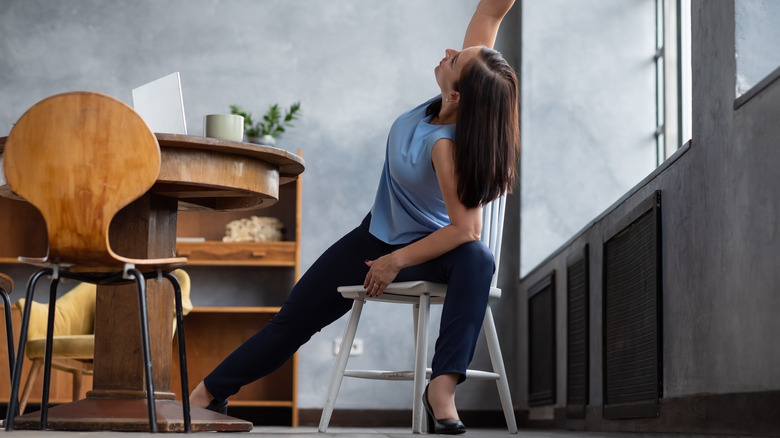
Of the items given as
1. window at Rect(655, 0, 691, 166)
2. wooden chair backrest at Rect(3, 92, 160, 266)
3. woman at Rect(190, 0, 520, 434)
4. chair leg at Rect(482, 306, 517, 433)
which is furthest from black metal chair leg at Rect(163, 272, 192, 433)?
window at Rect(655, 0, 691, 166)

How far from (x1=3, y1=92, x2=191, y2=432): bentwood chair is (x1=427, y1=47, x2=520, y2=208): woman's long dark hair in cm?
64

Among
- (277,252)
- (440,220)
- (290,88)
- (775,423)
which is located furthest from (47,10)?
(775,423)

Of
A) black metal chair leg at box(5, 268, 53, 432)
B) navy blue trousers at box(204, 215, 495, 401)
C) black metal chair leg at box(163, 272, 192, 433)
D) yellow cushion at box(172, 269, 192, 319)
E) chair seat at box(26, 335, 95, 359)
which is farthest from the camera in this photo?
yellow cushion at box(172, 269, 192, 319)

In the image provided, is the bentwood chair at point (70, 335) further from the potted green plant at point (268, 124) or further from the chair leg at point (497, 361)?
the chair leg at point (497, 361)

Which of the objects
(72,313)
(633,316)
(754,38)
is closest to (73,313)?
(72,313)

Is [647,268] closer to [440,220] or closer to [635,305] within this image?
[635,305]

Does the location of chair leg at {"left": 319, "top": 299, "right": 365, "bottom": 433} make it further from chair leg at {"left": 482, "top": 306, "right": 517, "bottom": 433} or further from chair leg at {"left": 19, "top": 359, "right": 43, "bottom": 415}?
chair leg at {"left": 19, "top": 359, "right": 43, "bottom": 415}

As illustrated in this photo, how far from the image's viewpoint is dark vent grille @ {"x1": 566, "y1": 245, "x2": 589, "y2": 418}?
10.6 feet

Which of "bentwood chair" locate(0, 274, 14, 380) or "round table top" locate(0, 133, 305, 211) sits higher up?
"round table top" locate(0, 133, 305, 211)

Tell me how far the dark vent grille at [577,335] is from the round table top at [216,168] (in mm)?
1330

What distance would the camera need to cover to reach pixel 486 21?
2.46m

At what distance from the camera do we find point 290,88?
5.32 m

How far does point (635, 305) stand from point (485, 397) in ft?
8.36

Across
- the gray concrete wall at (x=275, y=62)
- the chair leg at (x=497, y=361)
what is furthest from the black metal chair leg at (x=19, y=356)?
the gray concrete wall at (x=275, y=62)
